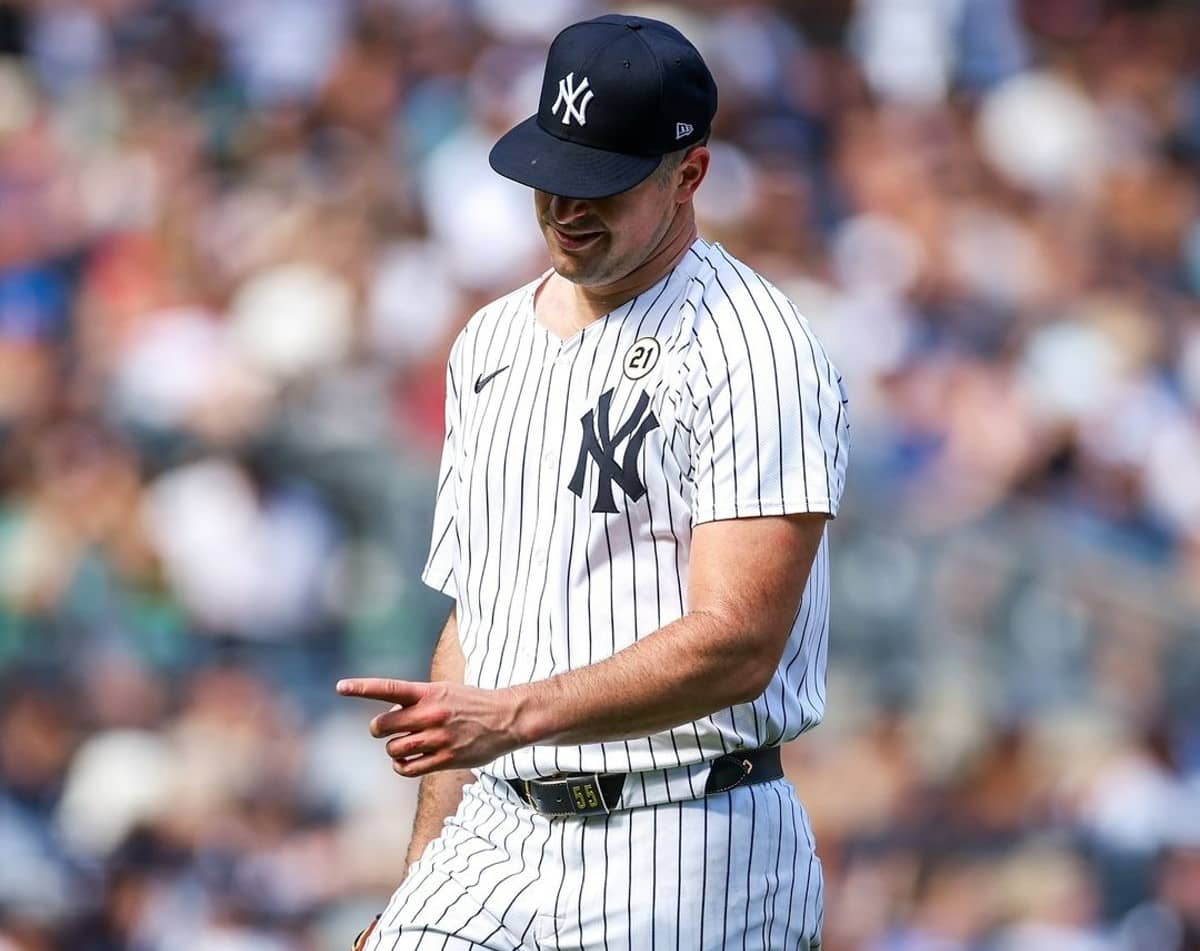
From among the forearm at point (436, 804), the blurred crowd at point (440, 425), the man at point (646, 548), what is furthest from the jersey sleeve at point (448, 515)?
the blurred crowd at point (440, 425)

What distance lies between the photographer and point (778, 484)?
2920 mm

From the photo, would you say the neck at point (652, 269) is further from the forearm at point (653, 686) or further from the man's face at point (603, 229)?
the forearm at point (653, 686)

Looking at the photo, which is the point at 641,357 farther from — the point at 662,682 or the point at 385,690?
the point at 385,690

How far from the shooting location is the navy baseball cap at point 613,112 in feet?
9.84

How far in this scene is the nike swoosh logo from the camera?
3.32 metres

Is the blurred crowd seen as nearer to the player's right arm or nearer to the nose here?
the player's right arm

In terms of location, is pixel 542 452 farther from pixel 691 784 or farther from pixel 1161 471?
pixel 1161 471

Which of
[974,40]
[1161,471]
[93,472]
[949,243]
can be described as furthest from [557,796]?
[974,40]

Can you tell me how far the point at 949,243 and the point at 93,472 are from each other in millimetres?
3663

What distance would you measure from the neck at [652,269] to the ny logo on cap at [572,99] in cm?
23

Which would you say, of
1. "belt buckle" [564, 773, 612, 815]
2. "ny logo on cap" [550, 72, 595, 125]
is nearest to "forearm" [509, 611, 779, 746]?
"belt buckle" [564, 773, 612, 815]

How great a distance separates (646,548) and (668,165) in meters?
0.58

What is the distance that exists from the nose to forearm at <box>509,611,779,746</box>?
63cm

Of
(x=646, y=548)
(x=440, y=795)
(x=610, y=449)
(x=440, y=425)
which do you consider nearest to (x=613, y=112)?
(x=610, y=449)
